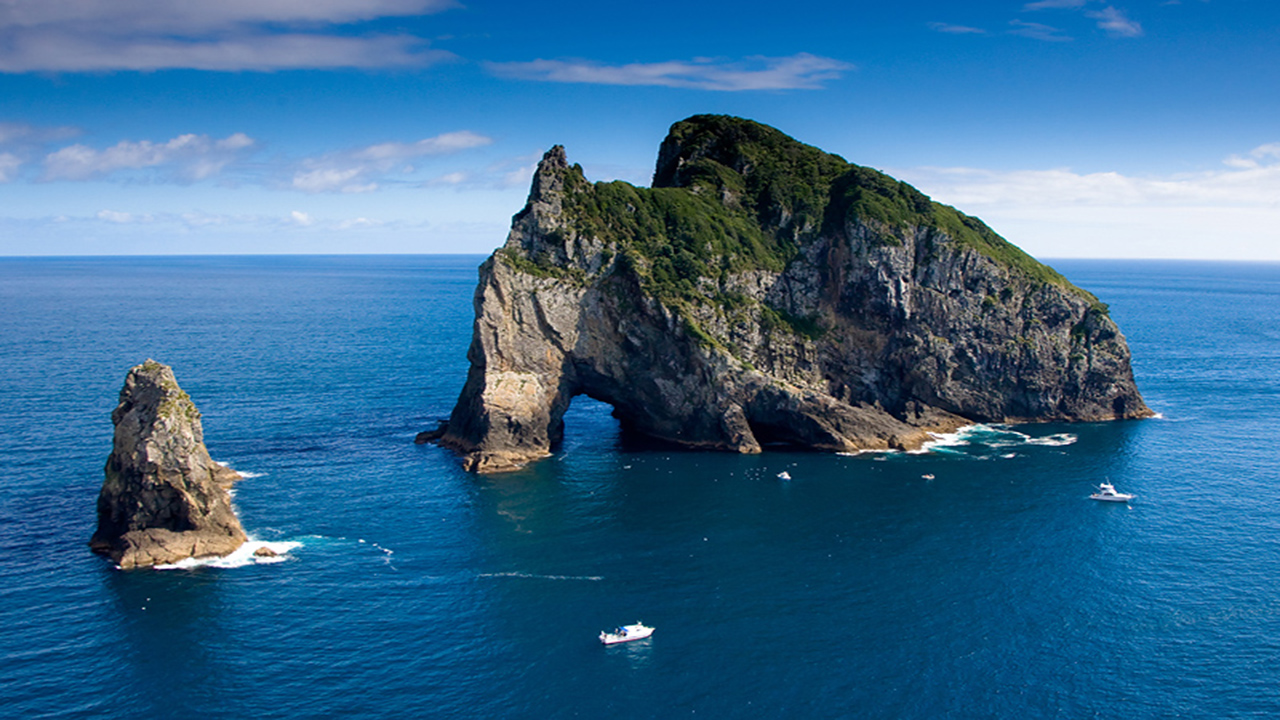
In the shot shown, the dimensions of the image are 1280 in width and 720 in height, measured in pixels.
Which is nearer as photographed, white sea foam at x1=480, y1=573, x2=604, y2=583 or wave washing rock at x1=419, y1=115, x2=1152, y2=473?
white sea foam at x1=480, y1=573, x2=604, y2=583

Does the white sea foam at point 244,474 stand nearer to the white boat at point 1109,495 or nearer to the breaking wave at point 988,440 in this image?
A: the breaking wave at point 988,440

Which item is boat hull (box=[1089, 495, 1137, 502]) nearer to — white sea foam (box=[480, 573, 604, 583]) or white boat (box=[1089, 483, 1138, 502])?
white boat (box=[1089, 483, 1138, 502])

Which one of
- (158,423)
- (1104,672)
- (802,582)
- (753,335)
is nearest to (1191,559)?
(1104,672)

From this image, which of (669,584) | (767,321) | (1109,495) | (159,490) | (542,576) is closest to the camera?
(669,584)

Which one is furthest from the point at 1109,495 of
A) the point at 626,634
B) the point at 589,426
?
the point at 589,426

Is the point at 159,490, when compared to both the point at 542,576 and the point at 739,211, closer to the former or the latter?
the point at 542,576

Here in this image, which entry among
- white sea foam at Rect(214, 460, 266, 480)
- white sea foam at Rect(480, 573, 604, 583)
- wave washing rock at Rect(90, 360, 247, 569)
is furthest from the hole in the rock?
wave washing rock at Rect(90, 360, 247, 569)
